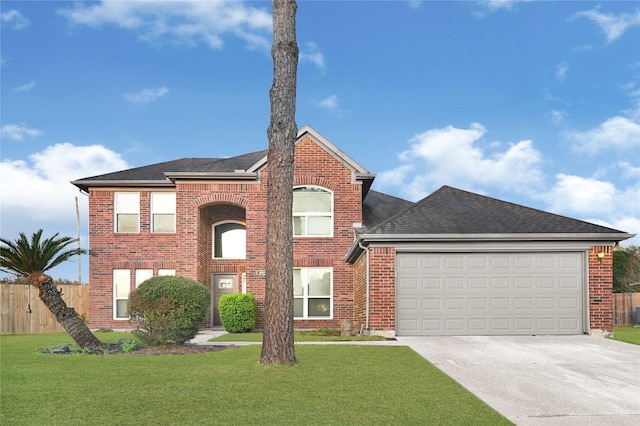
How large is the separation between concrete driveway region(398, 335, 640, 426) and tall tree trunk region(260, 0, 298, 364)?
3.03 m

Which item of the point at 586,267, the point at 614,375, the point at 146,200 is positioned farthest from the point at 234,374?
the point at 146,200

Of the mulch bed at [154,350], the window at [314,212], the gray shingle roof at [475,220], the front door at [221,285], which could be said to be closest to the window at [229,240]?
the front door at [221,285]

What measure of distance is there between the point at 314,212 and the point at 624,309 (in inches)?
609

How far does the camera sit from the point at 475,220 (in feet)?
58.5

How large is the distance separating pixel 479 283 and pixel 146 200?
13.3 meters

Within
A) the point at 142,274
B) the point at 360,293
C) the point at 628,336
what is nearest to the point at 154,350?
the point at 360,293

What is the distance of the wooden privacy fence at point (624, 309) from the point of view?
27.8 m

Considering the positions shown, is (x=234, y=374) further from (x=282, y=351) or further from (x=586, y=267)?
(x=586, y=267)

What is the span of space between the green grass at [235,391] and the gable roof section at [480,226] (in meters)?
4.61

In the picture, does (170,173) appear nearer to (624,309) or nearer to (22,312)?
(22,312)

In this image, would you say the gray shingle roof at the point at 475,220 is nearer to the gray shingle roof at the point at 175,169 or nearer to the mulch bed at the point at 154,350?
the mulch bed at the point at 154,350

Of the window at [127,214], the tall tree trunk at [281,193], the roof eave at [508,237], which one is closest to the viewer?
the tall tree trunk at [281,193]

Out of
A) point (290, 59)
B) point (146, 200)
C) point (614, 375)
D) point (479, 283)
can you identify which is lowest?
point (614, 375)

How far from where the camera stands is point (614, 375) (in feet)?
35.8
